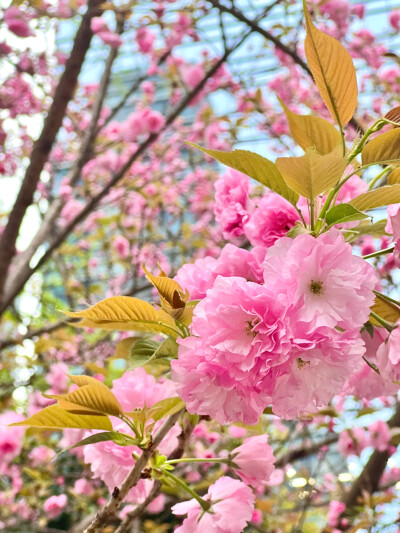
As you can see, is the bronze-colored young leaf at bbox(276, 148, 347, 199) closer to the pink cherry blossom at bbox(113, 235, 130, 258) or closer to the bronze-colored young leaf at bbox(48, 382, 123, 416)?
the bronze-colored young leaf at bbox(48, 382, 123, 416)

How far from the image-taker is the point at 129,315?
0.60 m

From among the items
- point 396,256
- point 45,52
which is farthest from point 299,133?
point 45,52

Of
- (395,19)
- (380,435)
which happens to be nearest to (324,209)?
(380,435)

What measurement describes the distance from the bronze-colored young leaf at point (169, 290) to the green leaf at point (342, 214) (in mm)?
169

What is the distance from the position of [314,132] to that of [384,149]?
3.1 inches

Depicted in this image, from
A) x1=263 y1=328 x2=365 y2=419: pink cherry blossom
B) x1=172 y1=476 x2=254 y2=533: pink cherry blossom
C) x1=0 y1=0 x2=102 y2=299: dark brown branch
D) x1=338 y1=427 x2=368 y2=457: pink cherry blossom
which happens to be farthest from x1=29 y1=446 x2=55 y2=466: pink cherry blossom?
x1=263 y1=328 x2=365 y2=419: pink cherry blossom

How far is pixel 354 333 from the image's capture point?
516 millimetres

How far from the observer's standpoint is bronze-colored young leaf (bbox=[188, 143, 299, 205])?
0.58 metres

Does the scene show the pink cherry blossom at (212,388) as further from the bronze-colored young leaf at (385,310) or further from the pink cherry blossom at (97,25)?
the pink cherry blossom at (97,25)

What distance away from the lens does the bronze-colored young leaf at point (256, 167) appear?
0.58m

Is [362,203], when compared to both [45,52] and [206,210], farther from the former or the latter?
[206,210]

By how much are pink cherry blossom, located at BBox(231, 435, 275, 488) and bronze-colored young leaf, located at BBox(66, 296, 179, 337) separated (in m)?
0.21

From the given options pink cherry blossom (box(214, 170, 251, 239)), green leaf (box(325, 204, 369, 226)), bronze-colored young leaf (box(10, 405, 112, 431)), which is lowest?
bronze-colored young leaf (box(10, 405, 112, 431))

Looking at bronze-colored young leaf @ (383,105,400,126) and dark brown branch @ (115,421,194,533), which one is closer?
bronze-colored young leaf @ (383,105,400,126)
